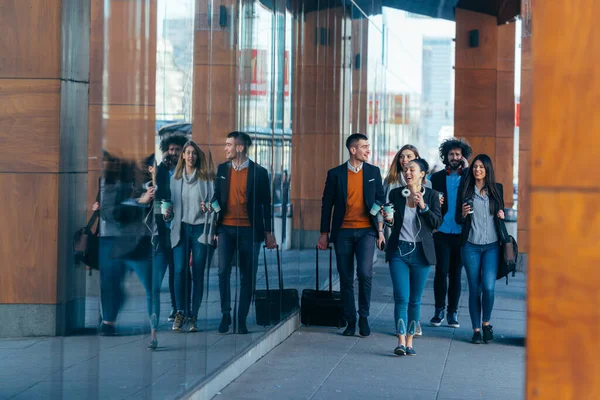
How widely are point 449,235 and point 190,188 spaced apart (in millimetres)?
4789

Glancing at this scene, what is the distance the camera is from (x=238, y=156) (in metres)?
7.37

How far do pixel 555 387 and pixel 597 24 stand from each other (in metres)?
1.09

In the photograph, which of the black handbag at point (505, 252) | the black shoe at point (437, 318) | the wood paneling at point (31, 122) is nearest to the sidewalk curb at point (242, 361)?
the black shoe at point (437, 318)

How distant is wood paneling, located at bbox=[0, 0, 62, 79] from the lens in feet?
14.9

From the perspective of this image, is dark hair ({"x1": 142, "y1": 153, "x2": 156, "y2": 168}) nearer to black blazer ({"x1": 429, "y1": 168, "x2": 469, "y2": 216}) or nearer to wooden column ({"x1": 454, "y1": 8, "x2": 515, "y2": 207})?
black blazer ({"x1": 429, "y1": 168, "x2": 469, "y2": 216})

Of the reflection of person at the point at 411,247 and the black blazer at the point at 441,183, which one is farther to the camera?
the black blazer at the point at 441,183

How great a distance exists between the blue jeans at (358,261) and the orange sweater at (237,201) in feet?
5.94

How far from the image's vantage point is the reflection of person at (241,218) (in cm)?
698

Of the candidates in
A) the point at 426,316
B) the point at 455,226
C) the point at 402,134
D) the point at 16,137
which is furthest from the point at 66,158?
the point at 402,134

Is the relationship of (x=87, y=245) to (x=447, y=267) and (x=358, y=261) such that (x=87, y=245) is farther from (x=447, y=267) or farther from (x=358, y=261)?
(x=447, y=267)

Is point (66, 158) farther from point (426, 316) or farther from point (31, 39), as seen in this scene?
point (426, 316)

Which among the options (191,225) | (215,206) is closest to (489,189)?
(215,206)

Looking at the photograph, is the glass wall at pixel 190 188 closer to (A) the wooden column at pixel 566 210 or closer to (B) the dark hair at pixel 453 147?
(B) the dark hair at pixel 453 147

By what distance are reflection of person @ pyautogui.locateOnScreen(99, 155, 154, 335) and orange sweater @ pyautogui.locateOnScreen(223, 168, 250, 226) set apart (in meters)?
2.03
